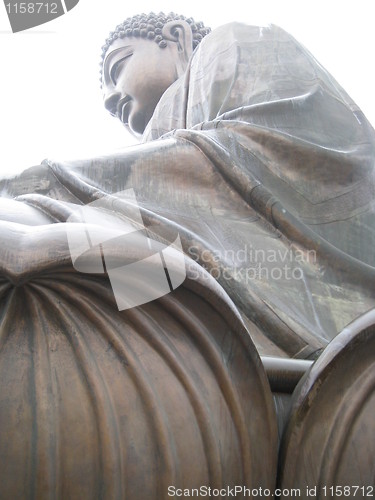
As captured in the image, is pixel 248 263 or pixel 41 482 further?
pixel 248 263

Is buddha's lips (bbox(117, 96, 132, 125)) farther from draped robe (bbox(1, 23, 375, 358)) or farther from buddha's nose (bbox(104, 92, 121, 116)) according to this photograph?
draped robe (bbox(1, 23, 375, 358))

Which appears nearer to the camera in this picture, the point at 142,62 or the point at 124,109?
the point at 142,62

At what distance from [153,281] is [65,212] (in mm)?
490

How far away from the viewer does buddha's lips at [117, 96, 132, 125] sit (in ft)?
13.7

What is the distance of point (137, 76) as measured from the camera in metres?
4.09

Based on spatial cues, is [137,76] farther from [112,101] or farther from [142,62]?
[112,101]

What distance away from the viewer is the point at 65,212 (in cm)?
187

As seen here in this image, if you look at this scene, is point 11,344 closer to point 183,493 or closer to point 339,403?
point 183,493

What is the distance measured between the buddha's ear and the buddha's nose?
0.40 meters

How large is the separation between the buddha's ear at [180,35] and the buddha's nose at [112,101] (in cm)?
40

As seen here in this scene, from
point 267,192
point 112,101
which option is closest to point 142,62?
point 112,101

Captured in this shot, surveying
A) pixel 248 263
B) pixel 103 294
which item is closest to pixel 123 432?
pixel 103 294

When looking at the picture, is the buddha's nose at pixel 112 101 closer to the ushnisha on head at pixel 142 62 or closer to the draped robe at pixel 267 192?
the ushnisha on head at pixel 142 62

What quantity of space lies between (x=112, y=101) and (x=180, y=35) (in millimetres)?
504
